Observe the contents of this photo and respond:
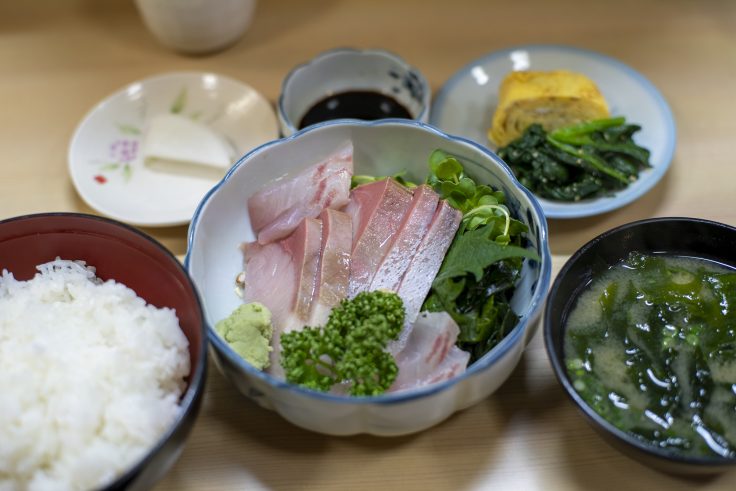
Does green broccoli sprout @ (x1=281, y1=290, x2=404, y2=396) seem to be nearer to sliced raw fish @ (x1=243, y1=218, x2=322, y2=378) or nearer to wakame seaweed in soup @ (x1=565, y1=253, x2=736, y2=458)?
sliced raw fish @ (x1=243, y1=218, x2=322, y2=378)

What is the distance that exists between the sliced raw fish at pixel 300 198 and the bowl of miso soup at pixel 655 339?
1.76 feet

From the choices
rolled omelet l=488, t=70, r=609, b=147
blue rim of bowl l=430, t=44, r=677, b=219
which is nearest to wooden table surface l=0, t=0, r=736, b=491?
blue rim of bowl l=430, t=44, r=677, b=219

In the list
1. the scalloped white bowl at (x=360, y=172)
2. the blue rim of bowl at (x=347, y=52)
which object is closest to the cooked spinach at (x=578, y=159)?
the blue rim of bowl at (x=347, y=52)

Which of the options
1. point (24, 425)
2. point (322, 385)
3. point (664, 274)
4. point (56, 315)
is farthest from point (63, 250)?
point (664, 274)

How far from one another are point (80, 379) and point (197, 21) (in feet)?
4.56

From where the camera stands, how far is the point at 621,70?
2201 mm

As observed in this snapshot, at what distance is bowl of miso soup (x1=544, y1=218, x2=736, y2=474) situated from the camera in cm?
128

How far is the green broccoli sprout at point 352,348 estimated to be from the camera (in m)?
1.28

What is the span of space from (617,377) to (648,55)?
1.41 metres

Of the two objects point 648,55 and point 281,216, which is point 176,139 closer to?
point 281,216

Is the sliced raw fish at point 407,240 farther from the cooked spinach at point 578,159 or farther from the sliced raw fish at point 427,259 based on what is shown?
the cooked spinach at point 578,159

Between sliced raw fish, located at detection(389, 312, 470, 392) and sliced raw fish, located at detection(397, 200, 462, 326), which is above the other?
sliced raw fish, located at detection(397, 200, 462, 326)

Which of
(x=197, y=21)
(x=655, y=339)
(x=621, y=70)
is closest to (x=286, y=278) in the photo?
(x=655, y=339)

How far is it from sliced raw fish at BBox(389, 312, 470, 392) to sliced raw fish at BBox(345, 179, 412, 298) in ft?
0.58
